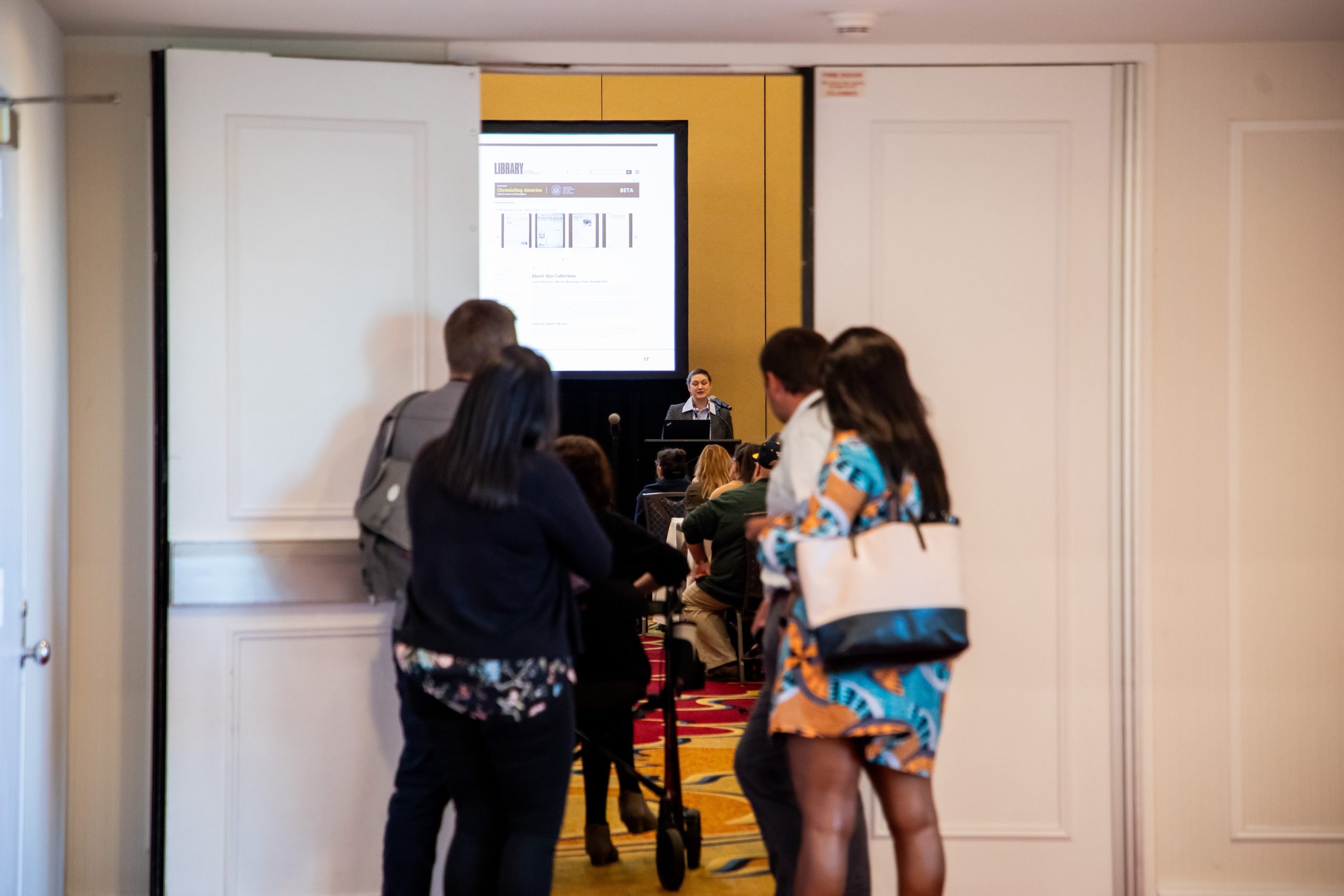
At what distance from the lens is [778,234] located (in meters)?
9.08

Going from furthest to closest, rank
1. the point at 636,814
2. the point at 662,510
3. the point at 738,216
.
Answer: the point at 738,216, the point at 662,510, the point at 636,814

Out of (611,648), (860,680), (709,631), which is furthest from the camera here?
(709,631)

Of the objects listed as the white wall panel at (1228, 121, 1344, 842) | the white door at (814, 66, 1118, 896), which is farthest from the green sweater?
the white wall panel at (1228, 121, 1344, 842)

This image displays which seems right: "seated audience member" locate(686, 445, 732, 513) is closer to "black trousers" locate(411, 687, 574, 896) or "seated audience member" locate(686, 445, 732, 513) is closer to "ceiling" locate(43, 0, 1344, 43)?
"ceiling" locate(43, 0, 1344, 43)

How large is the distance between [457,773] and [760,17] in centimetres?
199

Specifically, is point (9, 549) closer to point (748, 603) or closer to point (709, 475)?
point (748, 603)

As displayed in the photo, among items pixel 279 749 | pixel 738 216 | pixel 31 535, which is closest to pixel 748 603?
pixel 279 749

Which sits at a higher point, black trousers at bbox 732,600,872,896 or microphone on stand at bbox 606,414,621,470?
microphone on stand at bbox 606,414,621,470

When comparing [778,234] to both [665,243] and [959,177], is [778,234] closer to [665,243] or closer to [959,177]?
[665,243]

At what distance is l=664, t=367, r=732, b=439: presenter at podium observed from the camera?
24.8 ft

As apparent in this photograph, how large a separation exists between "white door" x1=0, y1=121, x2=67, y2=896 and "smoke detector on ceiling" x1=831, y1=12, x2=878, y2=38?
6.44 ft

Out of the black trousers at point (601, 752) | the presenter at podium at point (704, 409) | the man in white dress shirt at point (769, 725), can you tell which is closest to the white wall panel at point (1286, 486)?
the man in white dress shirt at point (769, 725)

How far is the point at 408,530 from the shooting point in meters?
2.57

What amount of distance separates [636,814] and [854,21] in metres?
2.50
